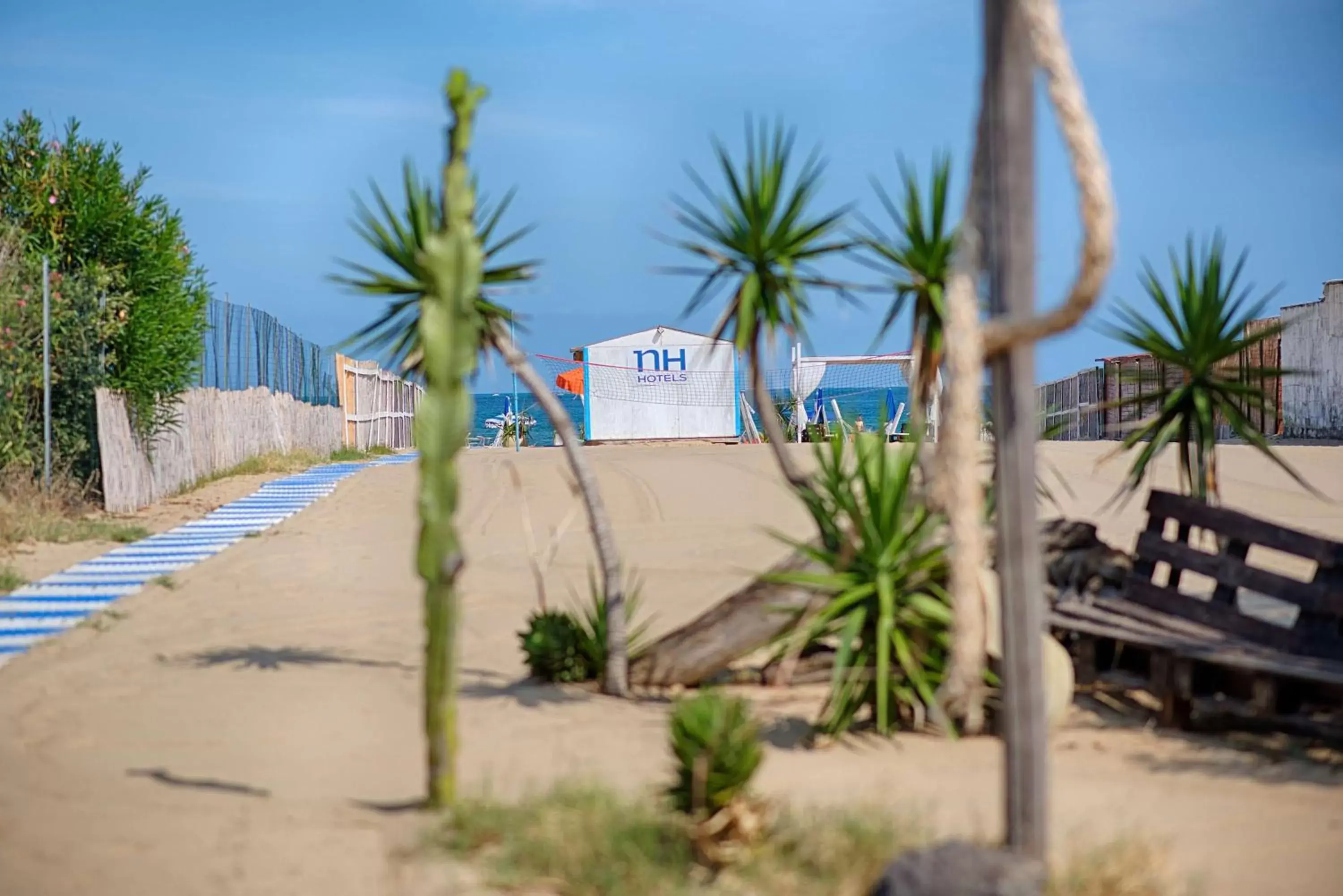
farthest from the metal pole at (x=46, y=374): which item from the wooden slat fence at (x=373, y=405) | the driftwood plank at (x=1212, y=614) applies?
the wooden slat fence at (x=373, y=405)

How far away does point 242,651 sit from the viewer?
748 cm

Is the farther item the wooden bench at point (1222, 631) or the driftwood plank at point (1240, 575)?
the driftwood plank at point (1240, 575)

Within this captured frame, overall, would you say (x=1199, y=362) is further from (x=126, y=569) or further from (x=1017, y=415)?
(x=126, y=569)

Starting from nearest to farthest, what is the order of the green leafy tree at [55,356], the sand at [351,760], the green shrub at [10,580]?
the sand at [351,760]
the green shrub at [10,580]
the green leafy tree at [55,356]

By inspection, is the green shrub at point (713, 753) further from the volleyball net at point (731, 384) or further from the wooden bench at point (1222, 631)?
the volleyball net at point (731, 384)

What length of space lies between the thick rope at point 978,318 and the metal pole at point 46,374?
11.4m

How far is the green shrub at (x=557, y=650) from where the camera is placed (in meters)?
6.48

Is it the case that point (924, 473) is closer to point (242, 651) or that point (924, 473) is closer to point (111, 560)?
point (242, 651)

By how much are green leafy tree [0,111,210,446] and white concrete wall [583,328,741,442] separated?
15850 millimetres

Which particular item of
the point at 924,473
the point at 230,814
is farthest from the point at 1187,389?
the point at 230,814

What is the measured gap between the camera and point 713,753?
3703 millimetres

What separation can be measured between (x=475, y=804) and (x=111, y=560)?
312 inches

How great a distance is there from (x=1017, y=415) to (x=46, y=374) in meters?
11.6

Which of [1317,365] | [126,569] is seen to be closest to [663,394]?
[1317,365]
